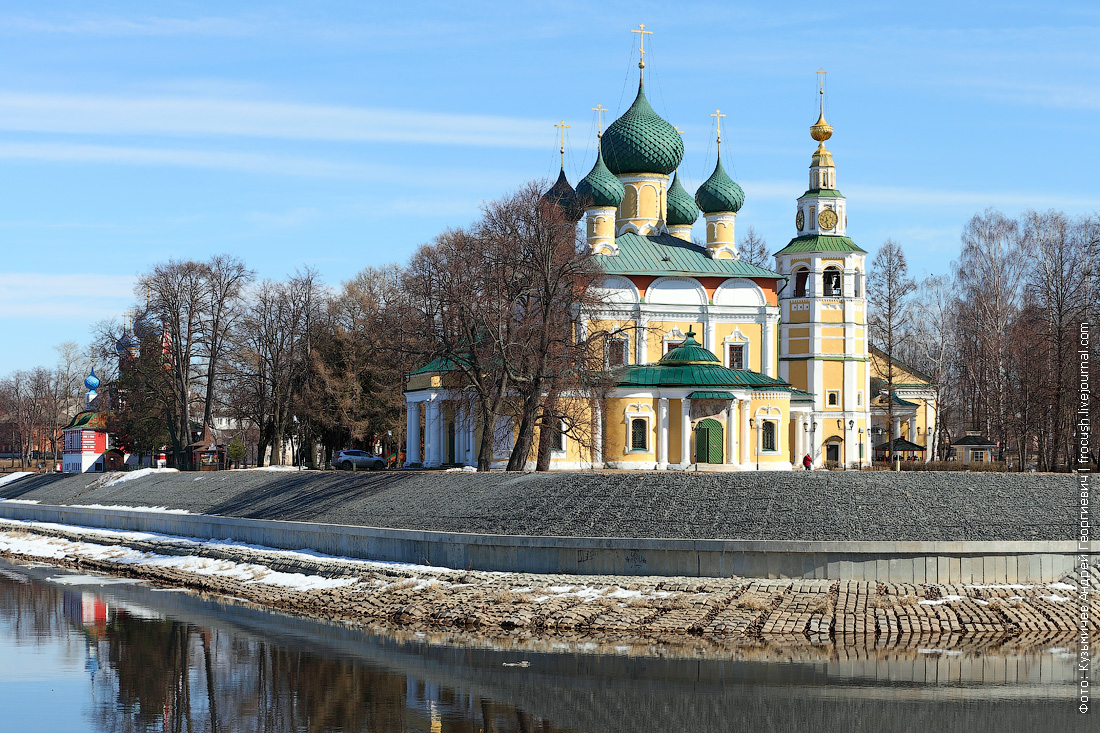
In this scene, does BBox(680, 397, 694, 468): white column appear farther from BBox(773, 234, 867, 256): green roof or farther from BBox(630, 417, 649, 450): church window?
BBox(773, 234, 867, 256): green roof

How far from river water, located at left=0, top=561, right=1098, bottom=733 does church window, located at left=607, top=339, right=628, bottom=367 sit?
18917 millimetres

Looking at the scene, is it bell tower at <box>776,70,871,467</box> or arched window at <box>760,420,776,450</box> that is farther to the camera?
bell tower at <box>776,70,871,467</box>

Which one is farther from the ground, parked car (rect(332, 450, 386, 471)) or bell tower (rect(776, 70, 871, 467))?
bell tower (rect(776, 70, 871, 467))

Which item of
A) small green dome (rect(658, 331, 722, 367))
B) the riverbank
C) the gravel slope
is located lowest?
the riverbank

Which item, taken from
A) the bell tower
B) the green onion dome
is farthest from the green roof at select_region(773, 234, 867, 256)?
the green onion dome

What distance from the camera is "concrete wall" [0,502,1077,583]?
23.1 meters

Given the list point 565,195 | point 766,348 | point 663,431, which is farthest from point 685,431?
point 565,195

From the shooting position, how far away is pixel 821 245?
53375 mm

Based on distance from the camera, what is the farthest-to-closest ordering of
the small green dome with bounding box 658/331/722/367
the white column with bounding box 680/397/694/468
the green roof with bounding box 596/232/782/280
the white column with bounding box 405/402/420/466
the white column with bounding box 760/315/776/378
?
1. the white column with bounding box 405/402/420/466
2. the white column with bounding box 760/315/776/378
3. the green roof with bounding box 596/232/782/280
4. the small green dome with bounding box 658/331/722/367
5. the white column with bounding box 680/397/694/468

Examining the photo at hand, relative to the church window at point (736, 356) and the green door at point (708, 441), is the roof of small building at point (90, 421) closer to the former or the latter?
the church window at point (736, 356)

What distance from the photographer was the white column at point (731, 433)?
41469mm

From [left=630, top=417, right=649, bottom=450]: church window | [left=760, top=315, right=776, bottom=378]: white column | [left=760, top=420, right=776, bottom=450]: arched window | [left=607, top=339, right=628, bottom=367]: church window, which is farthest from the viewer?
[left=760, top=315, right=776, bottom=378]: white column

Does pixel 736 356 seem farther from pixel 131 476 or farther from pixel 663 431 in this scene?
pixel 131 476

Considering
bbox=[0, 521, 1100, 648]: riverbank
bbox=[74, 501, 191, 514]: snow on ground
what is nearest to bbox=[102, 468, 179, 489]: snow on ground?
bbox=[74, 501, 191, 514]: snow on ground
